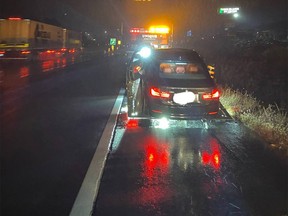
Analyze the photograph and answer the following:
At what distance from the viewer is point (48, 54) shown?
36188mm

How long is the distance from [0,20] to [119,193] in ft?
111

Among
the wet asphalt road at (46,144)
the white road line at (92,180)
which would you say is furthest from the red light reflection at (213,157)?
the wet asphalt road at (46,144)

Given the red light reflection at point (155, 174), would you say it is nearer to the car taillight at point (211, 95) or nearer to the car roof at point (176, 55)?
the car taillight at point (211, 95)

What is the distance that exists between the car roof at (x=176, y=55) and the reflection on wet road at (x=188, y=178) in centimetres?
203

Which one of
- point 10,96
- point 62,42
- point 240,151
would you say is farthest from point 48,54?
point 240,151

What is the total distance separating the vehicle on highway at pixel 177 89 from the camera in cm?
786

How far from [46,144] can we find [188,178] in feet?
9.17

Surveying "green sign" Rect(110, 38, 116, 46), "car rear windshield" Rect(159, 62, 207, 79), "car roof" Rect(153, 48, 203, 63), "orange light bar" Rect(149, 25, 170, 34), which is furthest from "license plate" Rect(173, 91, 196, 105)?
"green sign" Rect(110, 38, 116, 46)

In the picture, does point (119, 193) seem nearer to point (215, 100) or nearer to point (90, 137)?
point (90, 137)

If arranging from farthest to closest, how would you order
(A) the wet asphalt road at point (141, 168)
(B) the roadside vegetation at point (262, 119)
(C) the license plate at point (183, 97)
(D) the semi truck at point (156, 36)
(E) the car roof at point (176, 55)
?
(D) the semi truck at point (156, 36) < (E) the car roof at point (176, 55) < (C) the license plate at point (183, 97) < (B) the roadside vegetation at point (262, 119) < (A) the wet asphalt road at point (141, 168)

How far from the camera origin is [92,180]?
5074mm

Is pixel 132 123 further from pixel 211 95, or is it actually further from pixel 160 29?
pixel 160 29

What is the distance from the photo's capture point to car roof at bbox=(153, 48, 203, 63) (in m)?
8.95

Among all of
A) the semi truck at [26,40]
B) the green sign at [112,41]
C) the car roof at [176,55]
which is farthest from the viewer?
the green sign at [112,41]
